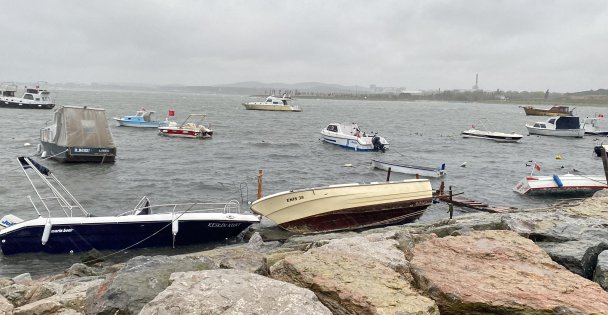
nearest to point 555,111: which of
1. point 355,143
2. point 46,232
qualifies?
point 355,143

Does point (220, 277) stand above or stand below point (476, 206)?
above

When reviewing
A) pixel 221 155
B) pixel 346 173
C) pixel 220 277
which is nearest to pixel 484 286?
pixel 220 277

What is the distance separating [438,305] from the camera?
5.09 meters

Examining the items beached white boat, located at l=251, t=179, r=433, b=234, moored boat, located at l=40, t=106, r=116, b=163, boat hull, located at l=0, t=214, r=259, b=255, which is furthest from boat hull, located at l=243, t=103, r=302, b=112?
boat hull, located at l=0, t=214, r=259, b=255

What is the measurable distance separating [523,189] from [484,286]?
22031mm

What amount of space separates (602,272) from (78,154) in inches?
1199

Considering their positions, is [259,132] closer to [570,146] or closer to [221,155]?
[221,155]

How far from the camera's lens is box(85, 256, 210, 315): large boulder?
509cm

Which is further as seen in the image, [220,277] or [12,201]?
[12,201]

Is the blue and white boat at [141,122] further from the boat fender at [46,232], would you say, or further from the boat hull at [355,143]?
the boat fender at [46,232]

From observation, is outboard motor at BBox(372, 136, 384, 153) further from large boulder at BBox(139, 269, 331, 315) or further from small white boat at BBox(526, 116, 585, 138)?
large boulder at BBox(139, 269, 331, 315)

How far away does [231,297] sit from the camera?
4.56 m

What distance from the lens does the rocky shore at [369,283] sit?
4652 mm

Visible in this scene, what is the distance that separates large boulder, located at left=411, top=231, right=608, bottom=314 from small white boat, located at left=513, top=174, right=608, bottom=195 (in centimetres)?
1967
